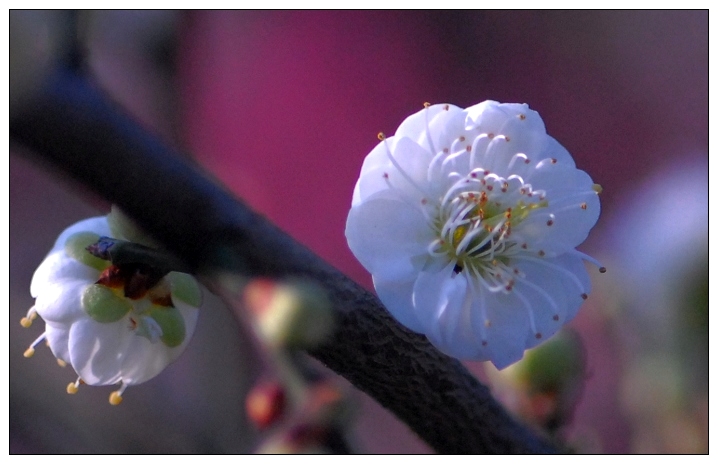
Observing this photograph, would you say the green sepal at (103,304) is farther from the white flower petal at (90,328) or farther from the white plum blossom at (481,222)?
the white plum blossom at (481,222)

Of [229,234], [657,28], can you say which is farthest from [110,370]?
[657,28]

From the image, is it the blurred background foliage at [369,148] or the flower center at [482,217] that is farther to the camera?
the blurred background foliage at [369,148]

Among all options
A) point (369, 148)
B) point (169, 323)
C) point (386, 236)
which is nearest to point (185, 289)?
point (169, 323)

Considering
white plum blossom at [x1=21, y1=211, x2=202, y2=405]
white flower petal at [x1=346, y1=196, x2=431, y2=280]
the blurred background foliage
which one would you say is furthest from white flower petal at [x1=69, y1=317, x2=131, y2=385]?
the blurred background foliage

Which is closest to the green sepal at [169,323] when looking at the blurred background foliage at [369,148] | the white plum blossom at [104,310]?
the white plum blossom at [104,310]
